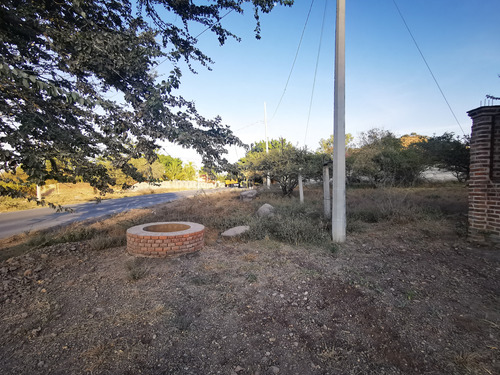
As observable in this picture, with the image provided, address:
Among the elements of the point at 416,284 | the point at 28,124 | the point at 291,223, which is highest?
the point at 28,124

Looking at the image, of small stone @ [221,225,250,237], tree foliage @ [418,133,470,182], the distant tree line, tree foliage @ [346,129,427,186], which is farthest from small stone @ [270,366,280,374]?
tree foliage @ [346,129,427,186]

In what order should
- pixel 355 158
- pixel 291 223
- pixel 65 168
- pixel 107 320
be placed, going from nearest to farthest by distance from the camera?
pixel 107 320 → pixel 65 168 → pixel 291 223 → pixel 355 158

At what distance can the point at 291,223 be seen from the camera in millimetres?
6086

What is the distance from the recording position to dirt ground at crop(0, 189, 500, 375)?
83.7 inches

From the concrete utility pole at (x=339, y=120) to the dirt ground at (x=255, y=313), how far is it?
37.5 inches

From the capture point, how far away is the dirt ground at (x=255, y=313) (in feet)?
6.97

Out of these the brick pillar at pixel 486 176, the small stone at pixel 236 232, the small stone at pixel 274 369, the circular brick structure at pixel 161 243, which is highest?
the brick pillar at pixel 486 176

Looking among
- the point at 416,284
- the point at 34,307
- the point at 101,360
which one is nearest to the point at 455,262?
the point at 416,284

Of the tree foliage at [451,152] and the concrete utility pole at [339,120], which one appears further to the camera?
the tree foliage at [451,152]

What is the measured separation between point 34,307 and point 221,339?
253 centimetres

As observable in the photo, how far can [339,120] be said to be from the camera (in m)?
5.34

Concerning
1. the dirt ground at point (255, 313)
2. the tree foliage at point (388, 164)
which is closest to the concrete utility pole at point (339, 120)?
the dirt ground at point (255, 313)

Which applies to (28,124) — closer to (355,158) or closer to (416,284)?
(416,284)

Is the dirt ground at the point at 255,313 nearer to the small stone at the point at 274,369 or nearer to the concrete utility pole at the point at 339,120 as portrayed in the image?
the small stone at the point at 274,369
